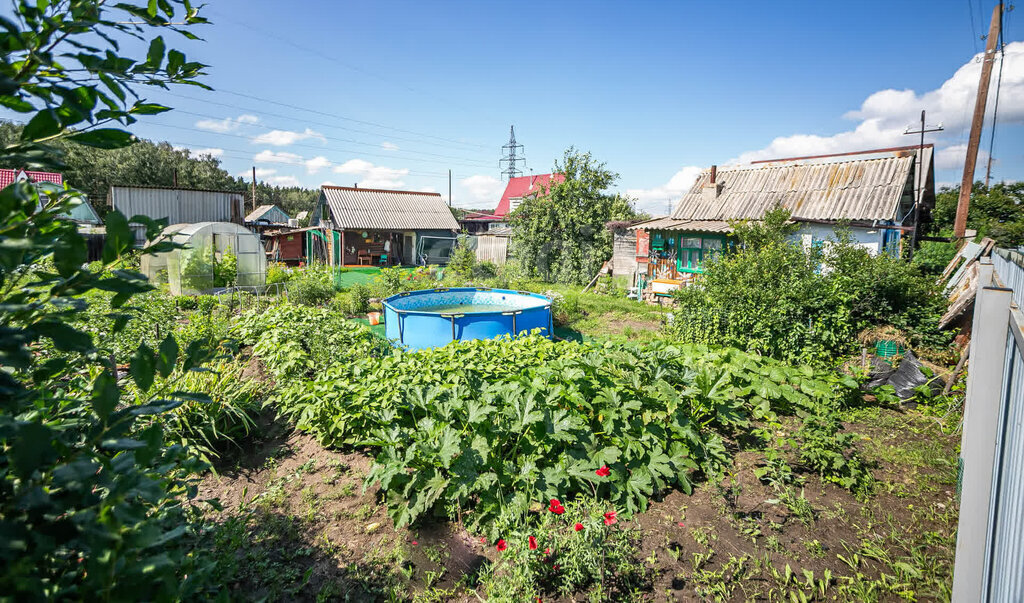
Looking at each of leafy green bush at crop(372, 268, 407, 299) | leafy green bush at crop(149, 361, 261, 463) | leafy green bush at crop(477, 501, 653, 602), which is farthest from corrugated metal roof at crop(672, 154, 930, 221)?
leafy green bush at crop(149, 361, 261, 463)

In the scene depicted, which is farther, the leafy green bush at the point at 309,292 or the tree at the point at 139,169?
the tree at the point at 139,169

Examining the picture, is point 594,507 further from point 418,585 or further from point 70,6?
point 70,6

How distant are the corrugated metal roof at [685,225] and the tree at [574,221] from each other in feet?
5.93

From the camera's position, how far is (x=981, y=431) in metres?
2.76

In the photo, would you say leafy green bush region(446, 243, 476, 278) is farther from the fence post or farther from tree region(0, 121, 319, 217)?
tree region(0, 121, 319, 217)

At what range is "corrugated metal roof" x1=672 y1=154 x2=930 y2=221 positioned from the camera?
46.4 ft

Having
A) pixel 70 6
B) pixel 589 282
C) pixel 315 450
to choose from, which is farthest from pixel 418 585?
pixel 589 282

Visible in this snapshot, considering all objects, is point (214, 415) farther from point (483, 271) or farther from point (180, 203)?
→ point (180, 203)

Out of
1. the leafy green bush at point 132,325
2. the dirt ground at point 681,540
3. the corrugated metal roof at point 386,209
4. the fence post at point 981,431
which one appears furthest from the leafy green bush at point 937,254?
the corrugated metal roof at point 386,209

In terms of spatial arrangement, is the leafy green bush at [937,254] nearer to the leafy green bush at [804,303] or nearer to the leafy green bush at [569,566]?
the leafy green bush at [804,303]

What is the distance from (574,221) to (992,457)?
1724 centimetres

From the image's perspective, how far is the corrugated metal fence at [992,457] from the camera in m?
2.05

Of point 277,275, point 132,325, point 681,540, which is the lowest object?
point 681,540

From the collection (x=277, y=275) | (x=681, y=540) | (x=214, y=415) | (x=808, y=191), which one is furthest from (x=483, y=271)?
(x=681, y=540)
